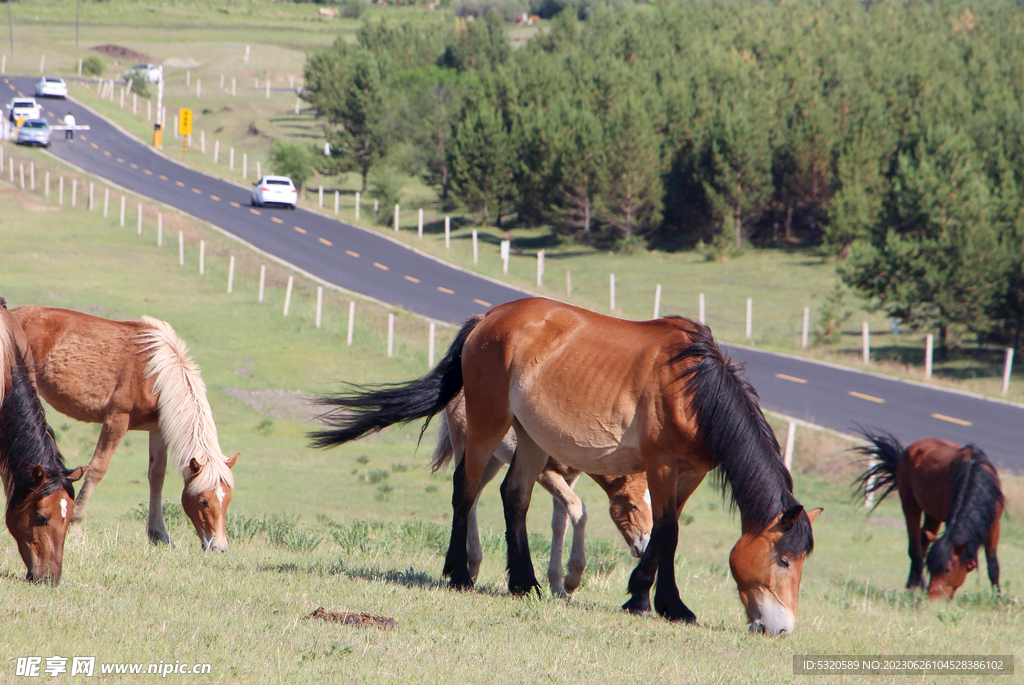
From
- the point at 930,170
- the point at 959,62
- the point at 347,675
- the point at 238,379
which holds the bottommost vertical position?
the point at 238,379

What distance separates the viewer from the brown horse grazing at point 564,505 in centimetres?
721

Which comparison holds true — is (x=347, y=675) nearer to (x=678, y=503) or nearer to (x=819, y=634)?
(x=678, y=503)

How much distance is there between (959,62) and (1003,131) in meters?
19.4

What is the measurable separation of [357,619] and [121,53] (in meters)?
117

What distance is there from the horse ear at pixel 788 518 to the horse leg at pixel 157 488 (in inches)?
217

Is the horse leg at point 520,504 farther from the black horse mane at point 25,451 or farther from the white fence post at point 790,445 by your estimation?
the white fence post at point 790,445

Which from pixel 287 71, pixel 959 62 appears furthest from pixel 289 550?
pixel 287 71

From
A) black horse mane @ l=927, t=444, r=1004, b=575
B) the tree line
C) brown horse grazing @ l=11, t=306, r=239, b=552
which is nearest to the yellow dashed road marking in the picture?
the tree line

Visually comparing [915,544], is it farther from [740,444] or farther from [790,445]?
[740,444]

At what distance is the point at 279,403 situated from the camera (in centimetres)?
2105

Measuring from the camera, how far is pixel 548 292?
1427 inches

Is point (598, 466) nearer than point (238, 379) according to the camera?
Yes

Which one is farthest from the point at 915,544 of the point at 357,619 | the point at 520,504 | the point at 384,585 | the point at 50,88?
the point at 50,88

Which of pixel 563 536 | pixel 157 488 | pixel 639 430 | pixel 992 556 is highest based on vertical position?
pixel 639 430
